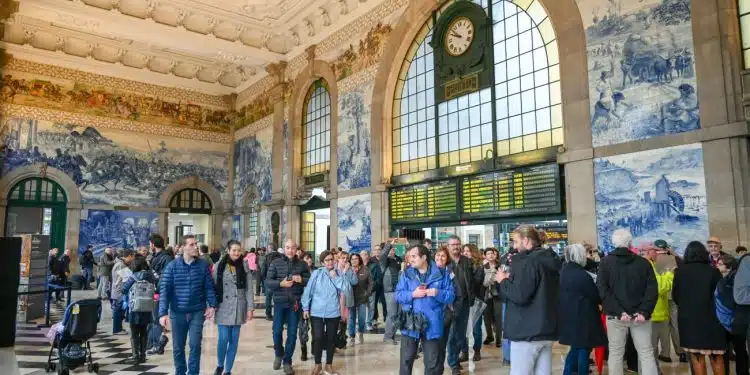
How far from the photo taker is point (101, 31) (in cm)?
1864

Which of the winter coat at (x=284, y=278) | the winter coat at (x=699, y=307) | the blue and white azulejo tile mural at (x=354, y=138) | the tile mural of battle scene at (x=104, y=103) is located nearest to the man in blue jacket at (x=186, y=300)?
the winter coat at (x=284, y=278)

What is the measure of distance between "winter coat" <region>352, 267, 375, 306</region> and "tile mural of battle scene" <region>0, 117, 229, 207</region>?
17.0 meters

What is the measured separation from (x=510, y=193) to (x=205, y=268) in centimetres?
778

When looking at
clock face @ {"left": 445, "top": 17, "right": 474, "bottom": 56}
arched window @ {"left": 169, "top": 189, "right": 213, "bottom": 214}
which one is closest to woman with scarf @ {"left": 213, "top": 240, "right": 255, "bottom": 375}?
clock face @ {"left": 445, "top": 17, "right": 474, "bottom": 56}

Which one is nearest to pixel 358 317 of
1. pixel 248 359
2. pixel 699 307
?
pixel 248 359

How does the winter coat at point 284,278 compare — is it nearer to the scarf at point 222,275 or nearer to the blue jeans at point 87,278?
the scarf at point 222,275

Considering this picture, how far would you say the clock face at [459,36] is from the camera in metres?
13.0

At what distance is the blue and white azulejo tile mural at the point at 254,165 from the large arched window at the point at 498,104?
27.9 feet

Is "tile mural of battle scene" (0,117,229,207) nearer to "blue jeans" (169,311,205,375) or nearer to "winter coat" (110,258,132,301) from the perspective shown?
"winter coat" (110,258,132,301)

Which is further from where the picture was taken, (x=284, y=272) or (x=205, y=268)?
(x=284, y=272)

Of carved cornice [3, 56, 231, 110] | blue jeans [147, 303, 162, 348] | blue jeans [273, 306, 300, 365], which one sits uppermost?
carved cornice [3, 56, 231, 110]

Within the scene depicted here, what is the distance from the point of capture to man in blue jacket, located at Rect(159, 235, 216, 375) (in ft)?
17.4

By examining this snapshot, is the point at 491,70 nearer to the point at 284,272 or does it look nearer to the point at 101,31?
the point at 284,272

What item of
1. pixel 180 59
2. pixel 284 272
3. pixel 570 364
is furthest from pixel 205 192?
pixel 570 364
